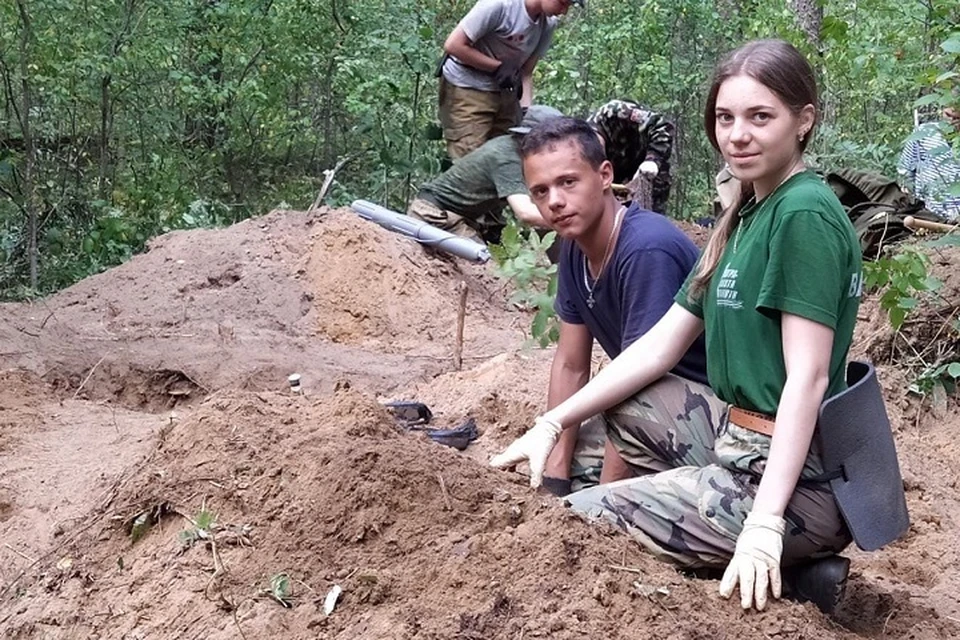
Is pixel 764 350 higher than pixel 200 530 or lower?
higher

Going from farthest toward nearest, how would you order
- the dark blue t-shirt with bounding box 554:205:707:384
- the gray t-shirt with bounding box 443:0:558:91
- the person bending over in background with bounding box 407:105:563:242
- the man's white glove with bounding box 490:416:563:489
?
the gray t-shirt with bounding box 443:0:558:91, the person bending over in background with bounding box 407:105:563:242, the dark blue t-shirt with bounding box 554:205:707:384, the man's white glove with bounding box 490:416:563:489

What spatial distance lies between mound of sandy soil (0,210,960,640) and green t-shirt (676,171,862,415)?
18.8 inches

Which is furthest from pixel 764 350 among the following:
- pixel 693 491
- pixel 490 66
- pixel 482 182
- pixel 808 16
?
pixel 808 16

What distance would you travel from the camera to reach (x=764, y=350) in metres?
2.47

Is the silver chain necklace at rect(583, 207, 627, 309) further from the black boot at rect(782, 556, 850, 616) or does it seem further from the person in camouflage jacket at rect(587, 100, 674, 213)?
the person in camouflage jacket at rect(587, 100, 674, 213)

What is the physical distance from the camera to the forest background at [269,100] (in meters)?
9.09

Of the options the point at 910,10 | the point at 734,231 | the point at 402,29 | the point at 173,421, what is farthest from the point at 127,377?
the point at 402,29

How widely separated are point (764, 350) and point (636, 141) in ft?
17.1

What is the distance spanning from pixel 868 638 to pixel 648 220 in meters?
1.29

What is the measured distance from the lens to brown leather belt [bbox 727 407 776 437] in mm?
2498

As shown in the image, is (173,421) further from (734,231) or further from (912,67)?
(912,67)

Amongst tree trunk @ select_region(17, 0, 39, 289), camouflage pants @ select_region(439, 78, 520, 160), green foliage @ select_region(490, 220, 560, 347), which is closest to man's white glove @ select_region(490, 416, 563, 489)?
green foliage @ select_region(490, 220, 560, 347)

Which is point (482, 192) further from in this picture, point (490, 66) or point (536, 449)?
point (536, 449)

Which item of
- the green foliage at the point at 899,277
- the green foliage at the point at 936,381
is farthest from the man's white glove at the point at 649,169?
the green foliage at the point at 899,277
